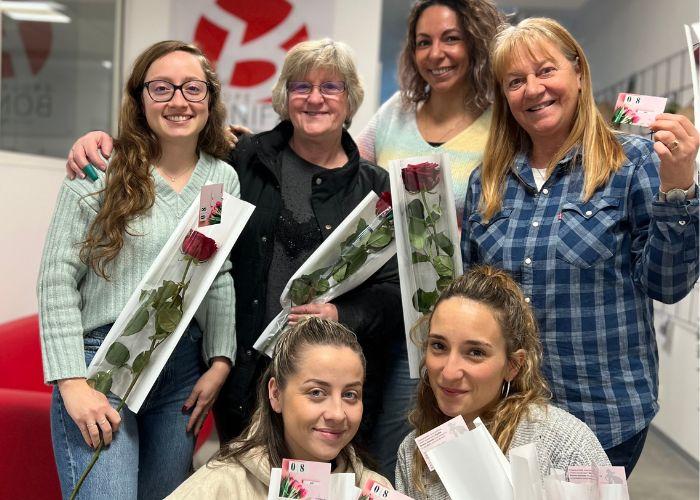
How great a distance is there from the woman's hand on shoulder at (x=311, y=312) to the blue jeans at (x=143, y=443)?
10.2 inches

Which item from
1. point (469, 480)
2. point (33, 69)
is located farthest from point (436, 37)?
point (33, 69)

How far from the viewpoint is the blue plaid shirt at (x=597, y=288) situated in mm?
1859

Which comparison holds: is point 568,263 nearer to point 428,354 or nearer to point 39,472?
point 428,354

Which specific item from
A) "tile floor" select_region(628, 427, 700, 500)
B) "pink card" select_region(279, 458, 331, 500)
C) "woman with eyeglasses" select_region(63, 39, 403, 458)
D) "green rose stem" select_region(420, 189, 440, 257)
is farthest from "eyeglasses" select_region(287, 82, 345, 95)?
"tile floor" select_region(628, 427, 700, 500)

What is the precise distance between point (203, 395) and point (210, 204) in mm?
485

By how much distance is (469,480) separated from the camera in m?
1.47

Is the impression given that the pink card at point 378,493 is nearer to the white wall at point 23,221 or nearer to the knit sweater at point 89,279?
the knit sweater at point 89,279

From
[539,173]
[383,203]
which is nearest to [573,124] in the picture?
[539,173]

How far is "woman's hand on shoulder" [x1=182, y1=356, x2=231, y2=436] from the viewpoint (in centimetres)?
196

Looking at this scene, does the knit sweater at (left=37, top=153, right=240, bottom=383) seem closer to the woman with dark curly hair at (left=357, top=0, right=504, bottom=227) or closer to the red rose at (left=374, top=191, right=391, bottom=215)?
the red rose at (left=374, top=191, right=391, bottom=215)

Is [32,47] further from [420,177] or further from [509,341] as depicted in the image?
[509,341]

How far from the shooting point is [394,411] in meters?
2.26

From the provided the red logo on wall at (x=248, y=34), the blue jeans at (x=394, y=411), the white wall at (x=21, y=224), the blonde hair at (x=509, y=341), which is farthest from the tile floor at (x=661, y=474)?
the blonde hair at (x=509, y=341)

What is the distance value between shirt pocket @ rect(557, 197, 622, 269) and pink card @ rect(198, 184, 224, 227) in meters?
0.83
